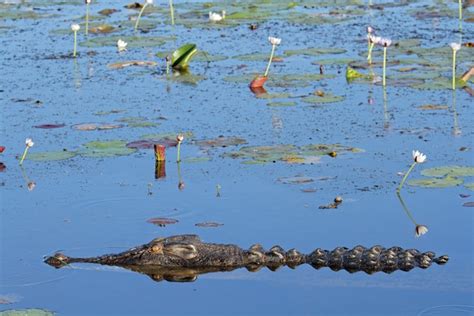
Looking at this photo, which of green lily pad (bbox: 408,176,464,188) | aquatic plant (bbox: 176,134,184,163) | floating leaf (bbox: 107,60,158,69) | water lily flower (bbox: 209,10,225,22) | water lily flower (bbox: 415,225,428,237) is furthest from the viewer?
water lily flower (bbox: 209,10,225,22)

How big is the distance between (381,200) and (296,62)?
12.7 ft

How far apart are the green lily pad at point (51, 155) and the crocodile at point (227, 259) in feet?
5.71

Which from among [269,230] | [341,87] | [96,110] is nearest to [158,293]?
[269,230]

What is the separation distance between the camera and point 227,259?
19.8 ft

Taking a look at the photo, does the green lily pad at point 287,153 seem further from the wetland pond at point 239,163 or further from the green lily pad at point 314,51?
the green lily pad at point 314,51

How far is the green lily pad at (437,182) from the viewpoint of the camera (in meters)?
6.98

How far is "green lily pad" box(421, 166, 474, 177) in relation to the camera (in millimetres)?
7114

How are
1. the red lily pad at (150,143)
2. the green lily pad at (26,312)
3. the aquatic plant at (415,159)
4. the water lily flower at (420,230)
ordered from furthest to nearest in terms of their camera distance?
the red lily pad at (150,143), the aquatic plant at (415,159), the water lily flower at (420,230), the green lily pad at (26,312)

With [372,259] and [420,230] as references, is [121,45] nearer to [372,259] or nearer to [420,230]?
[420,230]

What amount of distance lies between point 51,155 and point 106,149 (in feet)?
1.27

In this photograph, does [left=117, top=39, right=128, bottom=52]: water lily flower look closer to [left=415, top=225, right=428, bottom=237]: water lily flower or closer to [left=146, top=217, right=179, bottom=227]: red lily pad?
[left=146, top=217, right=179, bottom=227]: red lily pad

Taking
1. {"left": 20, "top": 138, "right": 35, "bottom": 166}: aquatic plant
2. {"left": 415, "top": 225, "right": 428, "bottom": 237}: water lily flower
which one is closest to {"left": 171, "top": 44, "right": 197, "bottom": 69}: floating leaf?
{"left": 20, "top": 138, "right": 35, "bottom": 166}: aquatic plant

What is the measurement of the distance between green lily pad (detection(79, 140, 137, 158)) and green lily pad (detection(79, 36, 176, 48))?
12.0ft

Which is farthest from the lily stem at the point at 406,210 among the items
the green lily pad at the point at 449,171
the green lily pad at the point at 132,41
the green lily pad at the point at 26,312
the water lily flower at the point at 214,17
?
the water lily flower at the point at 214,17
